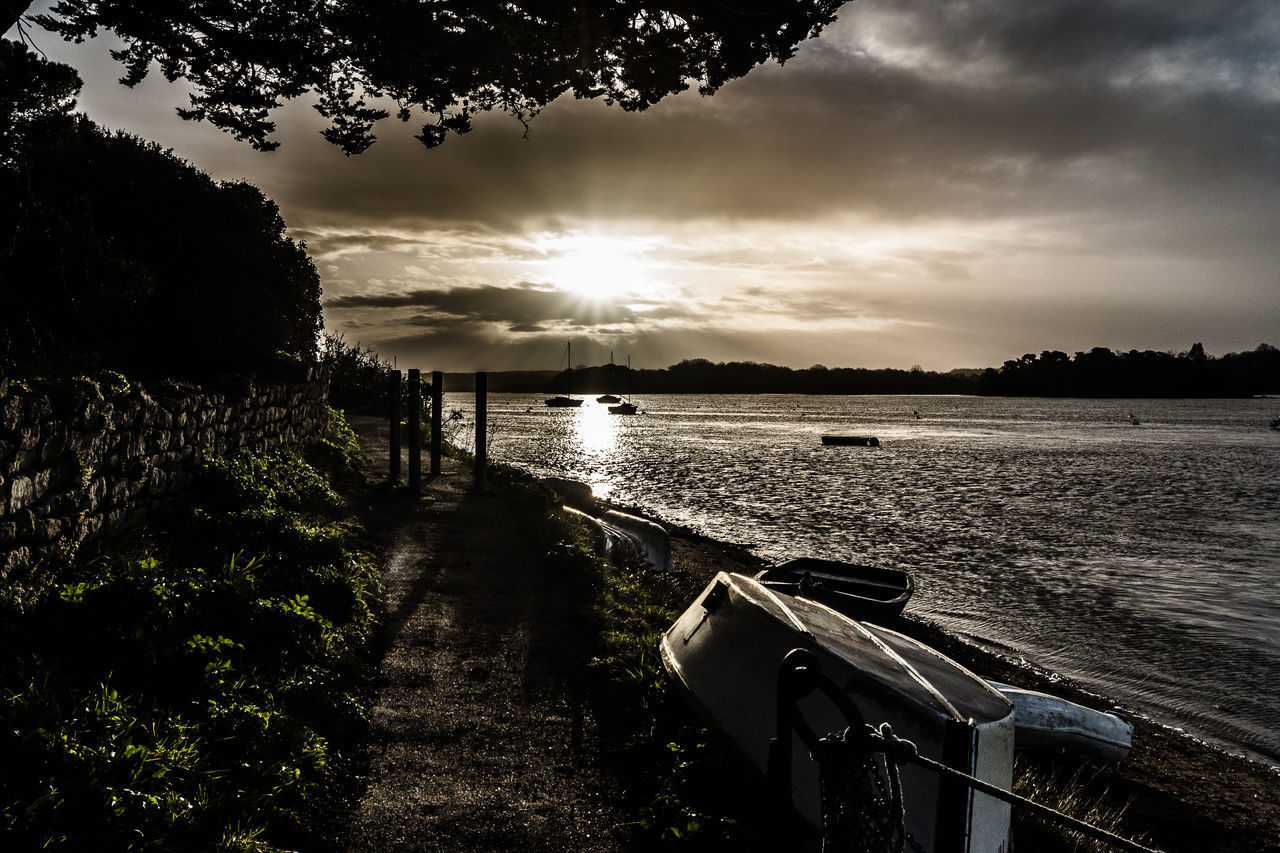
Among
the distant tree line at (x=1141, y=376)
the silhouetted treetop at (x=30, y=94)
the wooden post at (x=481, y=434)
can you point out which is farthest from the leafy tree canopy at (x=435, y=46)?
the distant tree line at (x=1141, y=376)

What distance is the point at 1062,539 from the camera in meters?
18.3

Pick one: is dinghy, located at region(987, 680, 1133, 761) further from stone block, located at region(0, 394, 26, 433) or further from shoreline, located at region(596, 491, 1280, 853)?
stone block, located at region(0, 394, 26, 433)

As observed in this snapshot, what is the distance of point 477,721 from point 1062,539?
1755 cm

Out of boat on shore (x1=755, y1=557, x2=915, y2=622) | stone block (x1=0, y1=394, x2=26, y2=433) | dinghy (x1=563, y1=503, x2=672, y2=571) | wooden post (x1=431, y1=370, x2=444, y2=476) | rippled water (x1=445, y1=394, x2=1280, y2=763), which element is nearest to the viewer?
stone block (x1=0, y1=394, x2=26, y2=433)

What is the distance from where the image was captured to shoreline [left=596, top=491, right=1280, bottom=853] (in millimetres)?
6031

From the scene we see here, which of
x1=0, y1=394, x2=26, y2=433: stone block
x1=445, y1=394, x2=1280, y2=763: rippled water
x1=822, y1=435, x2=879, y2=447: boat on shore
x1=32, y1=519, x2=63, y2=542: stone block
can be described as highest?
x1=0, y1=394, x2=26, y2=433: stone block

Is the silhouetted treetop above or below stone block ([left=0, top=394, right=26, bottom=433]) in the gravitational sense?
above

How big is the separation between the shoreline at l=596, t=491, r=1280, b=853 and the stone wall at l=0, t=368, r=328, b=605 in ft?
25.1

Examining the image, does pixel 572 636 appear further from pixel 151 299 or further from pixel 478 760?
pixel 151 299

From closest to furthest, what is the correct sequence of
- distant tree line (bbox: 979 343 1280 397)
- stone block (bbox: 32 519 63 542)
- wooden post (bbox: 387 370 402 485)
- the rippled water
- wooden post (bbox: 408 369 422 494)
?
stone block (bbox: 32 519 63 542) → the rippled water → wooden post (bbox: 408 369 422 494) → wooden post (bbox: 387 370 402 485) → distant tree line (bbox: 979 343 1280 397)

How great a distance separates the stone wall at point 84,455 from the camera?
4375 millimetres

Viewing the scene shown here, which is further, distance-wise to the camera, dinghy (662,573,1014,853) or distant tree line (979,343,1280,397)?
distant tree line (979,343,1280,397)

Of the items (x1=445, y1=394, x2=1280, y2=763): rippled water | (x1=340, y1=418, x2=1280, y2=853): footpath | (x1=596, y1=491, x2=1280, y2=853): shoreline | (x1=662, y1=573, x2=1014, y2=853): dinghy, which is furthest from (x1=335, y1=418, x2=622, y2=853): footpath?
(x1=445, y1=394, x2=1280, y2=763): rippled water

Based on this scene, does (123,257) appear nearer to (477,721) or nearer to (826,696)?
(477,721)
